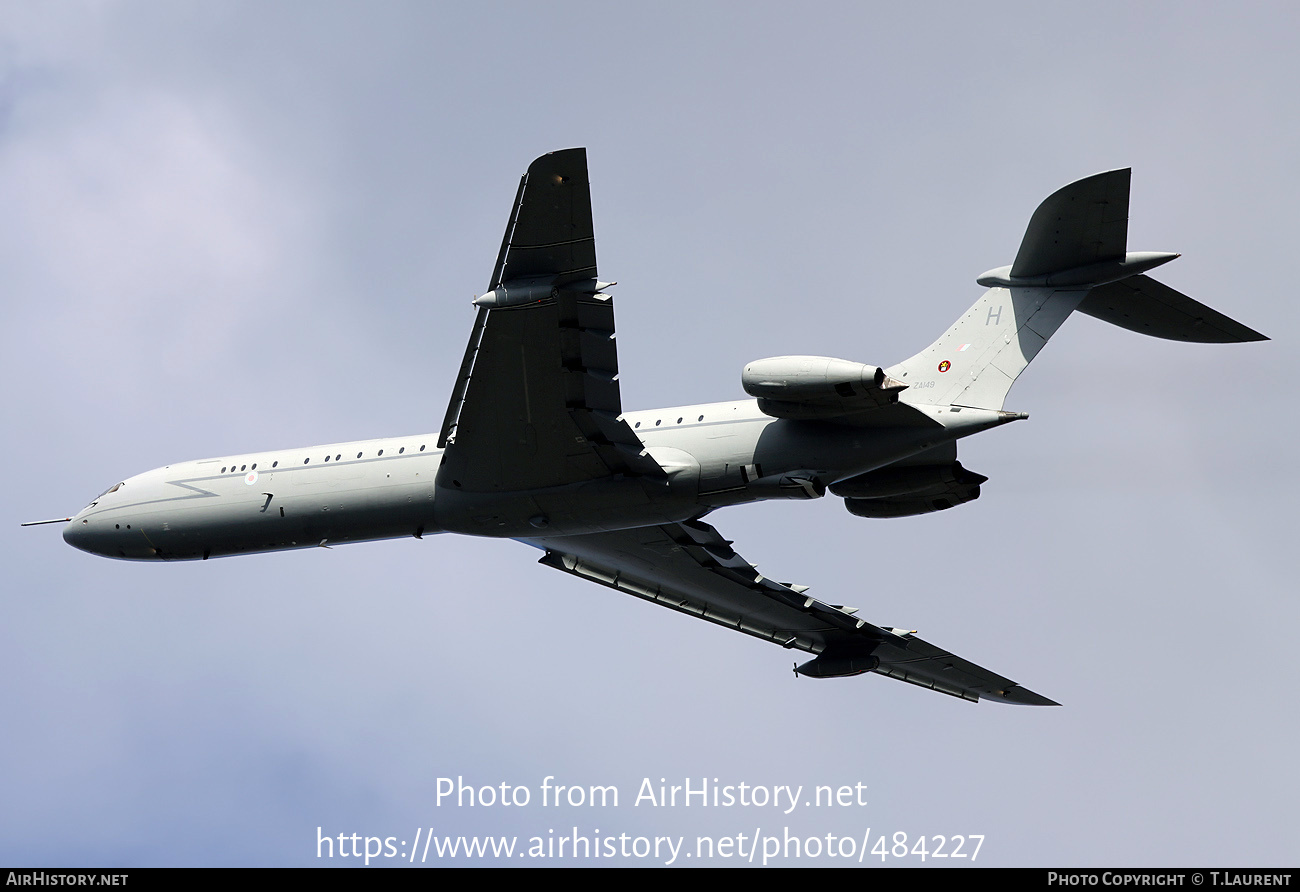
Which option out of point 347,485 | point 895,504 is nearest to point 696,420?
point 895,504

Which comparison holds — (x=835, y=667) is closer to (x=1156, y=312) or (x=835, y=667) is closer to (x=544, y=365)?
(x=1156, y=312)

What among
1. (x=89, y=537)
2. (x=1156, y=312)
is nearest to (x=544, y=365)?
(x=1156, y=312)

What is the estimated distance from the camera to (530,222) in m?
24.0

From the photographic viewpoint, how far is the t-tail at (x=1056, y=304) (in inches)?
1038

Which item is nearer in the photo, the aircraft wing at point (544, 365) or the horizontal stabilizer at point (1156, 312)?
the aircraft wing at point (544, 365)

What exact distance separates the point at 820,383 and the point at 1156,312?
23.8 feet

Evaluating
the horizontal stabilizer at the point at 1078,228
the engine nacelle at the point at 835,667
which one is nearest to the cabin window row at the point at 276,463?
the engine nacelle at the point at 835,667

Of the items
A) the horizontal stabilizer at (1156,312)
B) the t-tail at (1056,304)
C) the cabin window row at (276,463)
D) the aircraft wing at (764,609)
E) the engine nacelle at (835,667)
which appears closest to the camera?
the t-tail at (1056,304)

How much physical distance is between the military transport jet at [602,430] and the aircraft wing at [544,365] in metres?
0.04

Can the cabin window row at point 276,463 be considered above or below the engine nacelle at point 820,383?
below

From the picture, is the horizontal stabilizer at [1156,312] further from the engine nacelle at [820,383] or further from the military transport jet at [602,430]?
the engine nacelle at [820,383]

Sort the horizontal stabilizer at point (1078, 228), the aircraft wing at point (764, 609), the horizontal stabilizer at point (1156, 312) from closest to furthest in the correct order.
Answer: the horizontal stabilizer at point (1078, 228)
the horizontal stabilizer at point (1156, 312)
the aircraft wing at point (764, 609)

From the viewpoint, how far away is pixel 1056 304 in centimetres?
2752
